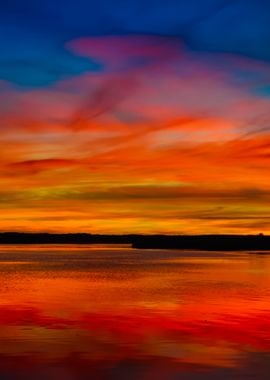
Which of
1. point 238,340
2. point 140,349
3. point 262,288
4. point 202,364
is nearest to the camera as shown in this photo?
point 202,364

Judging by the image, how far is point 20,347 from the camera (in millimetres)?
24547

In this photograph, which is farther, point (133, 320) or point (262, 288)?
point (262, 288)

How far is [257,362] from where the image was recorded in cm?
2222

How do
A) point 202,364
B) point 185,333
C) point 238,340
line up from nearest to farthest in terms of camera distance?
point 202,364 → point 238,340 → point 185,333

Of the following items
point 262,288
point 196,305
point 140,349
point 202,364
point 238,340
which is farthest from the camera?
point 262,288

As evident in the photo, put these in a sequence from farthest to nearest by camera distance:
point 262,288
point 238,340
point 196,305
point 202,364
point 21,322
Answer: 1. point 262,288
2. point 196,305
3. point 21,322
4. point 238,340
5. point 202,364

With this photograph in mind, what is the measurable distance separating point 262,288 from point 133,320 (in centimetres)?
2108

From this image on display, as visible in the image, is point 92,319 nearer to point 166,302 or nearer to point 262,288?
point 166,302

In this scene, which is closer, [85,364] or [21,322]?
[85,364]

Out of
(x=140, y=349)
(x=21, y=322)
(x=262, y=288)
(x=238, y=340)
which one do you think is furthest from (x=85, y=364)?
(x=262, y=288)

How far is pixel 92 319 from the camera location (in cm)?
3281

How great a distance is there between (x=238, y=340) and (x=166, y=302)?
14844mm

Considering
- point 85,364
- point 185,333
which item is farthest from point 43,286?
point 85,364

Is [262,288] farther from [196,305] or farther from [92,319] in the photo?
[92,319]
